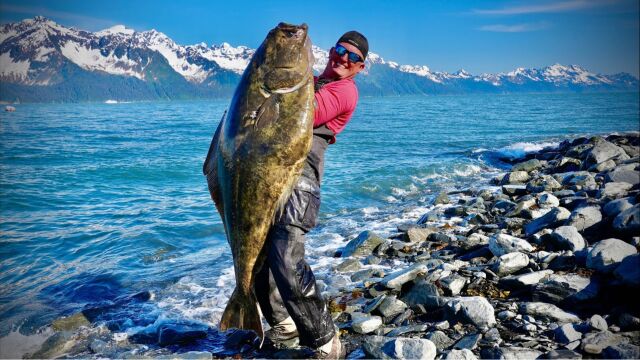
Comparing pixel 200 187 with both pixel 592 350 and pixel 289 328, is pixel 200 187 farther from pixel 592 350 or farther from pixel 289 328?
pixel 592 350

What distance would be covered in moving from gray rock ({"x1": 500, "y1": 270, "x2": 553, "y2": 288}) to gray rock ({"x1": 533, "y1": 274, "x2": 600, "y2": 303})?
0.26 meters

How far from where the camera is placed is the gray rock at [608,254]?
5.09 meters

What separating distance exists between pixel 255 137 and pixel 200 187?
14.8 metres

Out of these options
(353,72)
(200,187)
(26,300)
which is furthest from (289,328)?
(200,187)

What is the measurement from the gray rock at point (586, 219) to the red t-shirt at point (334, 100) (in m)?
5.65

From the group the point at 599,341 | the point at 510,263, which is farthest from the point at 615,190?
the point at 599,341

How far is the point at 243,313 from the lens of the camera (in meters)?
3.99

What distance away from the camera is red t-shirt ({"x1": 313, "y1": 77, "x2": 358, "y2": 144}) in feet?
11.8

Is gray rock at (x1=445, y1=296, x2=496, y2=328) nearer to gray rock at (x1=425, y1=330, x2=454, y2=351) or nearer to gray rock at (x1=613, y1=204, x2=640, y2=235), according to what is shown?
gray rock at (x1=425, y1=330, x2=454, y2=351)

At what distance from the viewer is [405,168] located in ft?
66.5

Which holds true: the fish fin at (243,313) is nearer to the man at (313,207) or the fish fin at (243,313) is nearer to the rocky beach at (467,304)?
the man at (313,207)

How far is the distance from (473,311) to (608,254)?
201 cm

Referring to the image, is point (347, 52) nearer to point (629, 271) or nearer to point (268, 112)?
point (268, 112)

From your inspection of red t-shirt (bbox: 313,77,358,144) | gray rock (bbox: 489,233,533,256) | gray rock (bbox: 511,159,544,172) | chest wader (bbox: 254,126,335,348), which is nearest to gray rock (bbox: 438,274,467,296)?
gray rock (bbox: 489,233,533,256)
